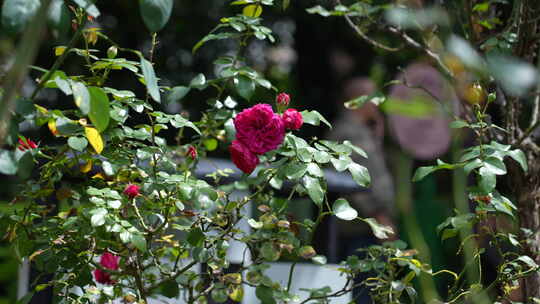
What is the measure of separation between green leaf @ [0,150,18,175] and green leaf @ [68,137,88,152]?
9.1 inches

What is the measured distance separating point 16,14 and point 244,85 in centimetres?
74

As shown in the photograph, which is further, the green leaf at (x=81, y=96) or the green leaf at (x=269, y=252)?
the green leaf at (x=269, y=252)

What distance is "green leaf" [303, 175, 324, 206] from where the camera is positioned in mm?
1193

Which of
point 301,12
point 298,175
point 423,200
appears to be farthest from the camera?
point 301,12

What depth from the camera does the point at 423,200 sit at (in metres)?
4.72

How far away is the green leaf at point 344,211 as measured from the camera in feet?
4.19

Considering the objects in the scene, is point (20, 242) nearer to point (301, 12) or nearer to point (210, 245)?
point (210, 245)

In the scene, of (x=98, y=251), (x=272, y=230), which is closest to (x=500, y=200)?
(x=272, y=230)

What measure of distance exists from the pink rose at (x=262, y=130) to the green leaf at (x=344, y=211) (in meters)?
0.19

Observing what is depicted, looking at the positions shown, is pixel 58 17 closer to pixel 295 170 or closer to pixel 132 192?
pixel 132 192

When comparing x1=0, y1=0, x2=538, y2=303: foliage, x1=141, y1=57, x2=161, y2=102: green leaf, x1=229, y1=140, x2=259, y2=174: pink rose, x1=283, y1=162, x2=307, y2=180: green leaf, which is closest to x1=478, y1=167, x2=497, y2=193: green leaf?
x1=0, y1=0, x2=538, y2=303: foliage

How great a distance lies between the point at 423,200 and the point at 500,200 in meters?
3.52

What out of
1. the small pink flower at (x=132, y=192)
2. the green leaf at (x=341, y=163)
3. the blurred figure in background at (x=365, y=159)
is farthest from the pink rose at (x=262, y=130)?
the blurred figure in background at (x=365, y=159)

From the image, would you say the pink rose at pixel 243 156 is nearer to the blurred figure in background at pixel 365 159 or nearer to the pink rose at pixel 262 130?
the pink rose at pixel 262 130
